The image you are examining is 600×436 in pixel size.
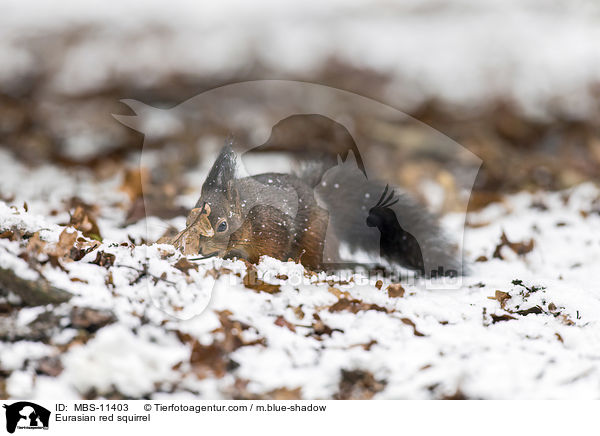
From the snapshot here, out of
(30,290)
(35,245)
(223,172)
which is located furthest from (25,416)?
(223,172)

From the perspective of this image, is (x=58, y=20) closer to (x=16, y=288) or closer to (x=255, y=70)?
(x=255, y=70)

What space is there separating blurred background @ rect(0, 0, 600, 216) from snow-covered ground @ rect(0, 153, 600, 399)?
1198 millimetres

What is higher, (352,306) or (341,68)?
(341,68)

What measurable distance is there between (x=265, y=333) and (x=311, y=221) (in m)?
0.41

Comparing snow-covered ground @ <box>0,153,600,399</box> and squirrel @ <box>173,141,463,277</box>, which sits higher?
squirrel @ <box>173,141,463,277</box>

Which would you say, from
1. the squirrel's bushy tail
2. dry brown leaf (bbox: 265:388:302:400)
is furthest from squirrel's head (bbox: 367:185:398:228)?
dry brown leaf (bbox: 265:388:302:400)

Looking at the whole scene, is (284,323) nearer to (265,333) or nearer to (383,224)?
(265,333)

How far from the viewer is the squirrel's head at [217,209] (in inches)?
42.8

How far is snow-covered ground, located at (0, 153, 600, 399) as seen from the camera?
0.96 m

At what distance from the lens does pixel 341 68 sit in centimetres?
242

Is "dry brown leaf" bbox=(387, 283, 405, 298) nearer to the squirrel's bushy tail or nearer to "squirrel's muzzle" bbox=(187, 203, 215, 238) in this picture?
the squirrel's bushy tail

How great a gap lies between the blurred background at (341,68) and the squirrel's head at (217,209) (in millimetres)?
1190

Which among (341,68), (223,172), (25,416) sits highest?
(341,68)

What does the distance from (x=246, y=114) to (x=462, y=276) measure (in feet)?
4.23
